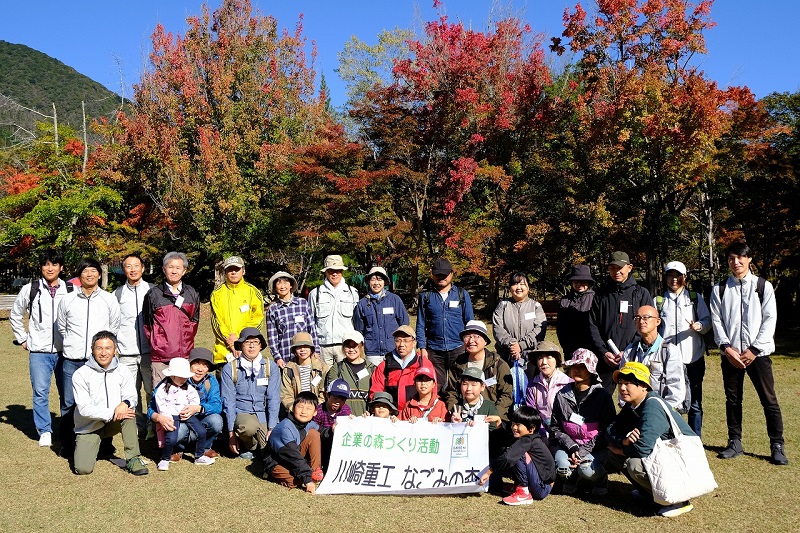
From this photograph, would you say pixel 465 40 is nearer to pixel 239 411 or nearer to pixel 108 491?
pixel 239 411

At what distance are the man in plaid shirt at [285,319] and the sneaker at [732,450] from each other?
4.05 meters

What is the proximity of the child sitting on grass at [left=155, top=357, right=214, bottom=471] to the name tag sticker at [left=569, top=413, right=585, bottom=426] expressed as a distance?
10.7 feet

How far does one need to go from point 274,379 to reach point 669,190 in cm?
1364

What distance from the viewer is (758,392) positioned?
564 cm

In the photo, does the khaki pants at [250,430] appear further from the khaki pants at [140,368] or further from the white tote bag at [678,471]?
the white tote bag at [678,471]

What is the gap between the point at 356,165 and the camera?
1930cm

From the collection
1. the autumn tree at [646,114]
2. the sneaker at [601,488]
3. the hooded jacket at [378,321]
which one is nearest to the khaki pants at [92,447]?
the hooded jacket at [378,321]

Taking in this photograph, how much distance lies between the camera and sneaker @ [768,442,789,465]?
5586 mm

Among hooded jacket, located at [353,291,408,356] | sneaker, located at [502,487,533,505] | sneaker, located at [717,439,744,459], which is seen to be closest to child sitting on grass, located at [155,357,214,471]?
hooded jacket, located at [353,291,408,356]

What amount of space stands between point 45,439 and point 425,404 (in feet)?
13.3

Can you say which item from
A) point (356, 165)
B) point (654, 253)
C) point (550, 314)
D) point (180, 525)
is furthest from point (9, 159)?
point (180, 525)

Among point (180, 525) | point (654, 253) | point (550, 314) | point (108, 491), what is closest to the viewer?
point (180, 525)

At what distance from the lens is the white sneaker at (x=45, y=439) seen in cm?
638

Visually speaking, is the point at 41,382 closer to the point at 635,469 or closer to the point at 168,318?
the point at 168,318
